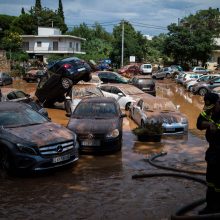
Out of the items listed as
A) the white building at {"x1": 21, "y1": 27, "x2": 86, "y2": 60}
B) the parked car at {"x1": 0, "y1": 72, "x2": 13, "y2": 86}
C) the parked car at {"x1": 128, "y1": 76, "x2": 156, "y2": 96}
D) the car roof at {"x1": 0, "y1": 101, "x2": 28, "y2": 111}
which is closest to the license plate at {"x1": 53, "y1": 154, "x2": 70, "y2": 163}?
the car roof at {"x1": 0, "y1": 101, "x2": 28, "y2": 111}

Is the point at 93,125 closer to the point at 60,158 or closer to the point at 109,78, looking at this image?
the point at 60,158

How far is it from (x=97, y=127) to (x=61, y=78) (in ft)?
32.9

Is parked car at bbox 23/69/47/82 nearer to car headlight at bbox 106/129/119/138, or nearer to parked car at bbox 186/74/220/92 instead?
parked car at bbox 186/74/220/92

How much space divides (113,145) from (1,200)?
4.58 metres

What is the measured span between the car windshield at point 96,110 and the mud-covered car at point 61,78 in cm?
787

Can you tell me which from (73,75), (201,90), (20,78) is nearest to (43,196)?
(73,75)

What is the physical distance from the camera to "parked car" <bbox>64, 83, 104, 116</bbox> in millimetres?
20625

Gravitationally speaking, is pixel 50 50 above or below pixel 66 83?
above

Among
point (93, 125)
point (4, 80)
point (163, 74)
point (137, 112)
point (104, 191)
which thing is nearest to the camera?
point (104, 191)

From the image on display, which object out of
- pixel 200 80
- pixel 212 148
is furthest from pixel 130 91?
pixel 212 148

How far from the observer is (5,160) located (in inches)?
393

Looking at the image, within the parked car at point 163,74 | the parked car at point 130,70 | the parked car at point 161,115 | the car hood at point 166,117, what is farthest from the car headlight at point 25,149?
the parked car at point 163,74

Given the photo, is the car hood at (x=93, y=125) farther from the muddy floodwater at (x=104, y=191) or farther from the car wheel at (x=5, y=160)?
the car wheel at (x=5, y=160)

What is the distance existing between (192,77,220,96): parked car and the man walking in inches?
1058
